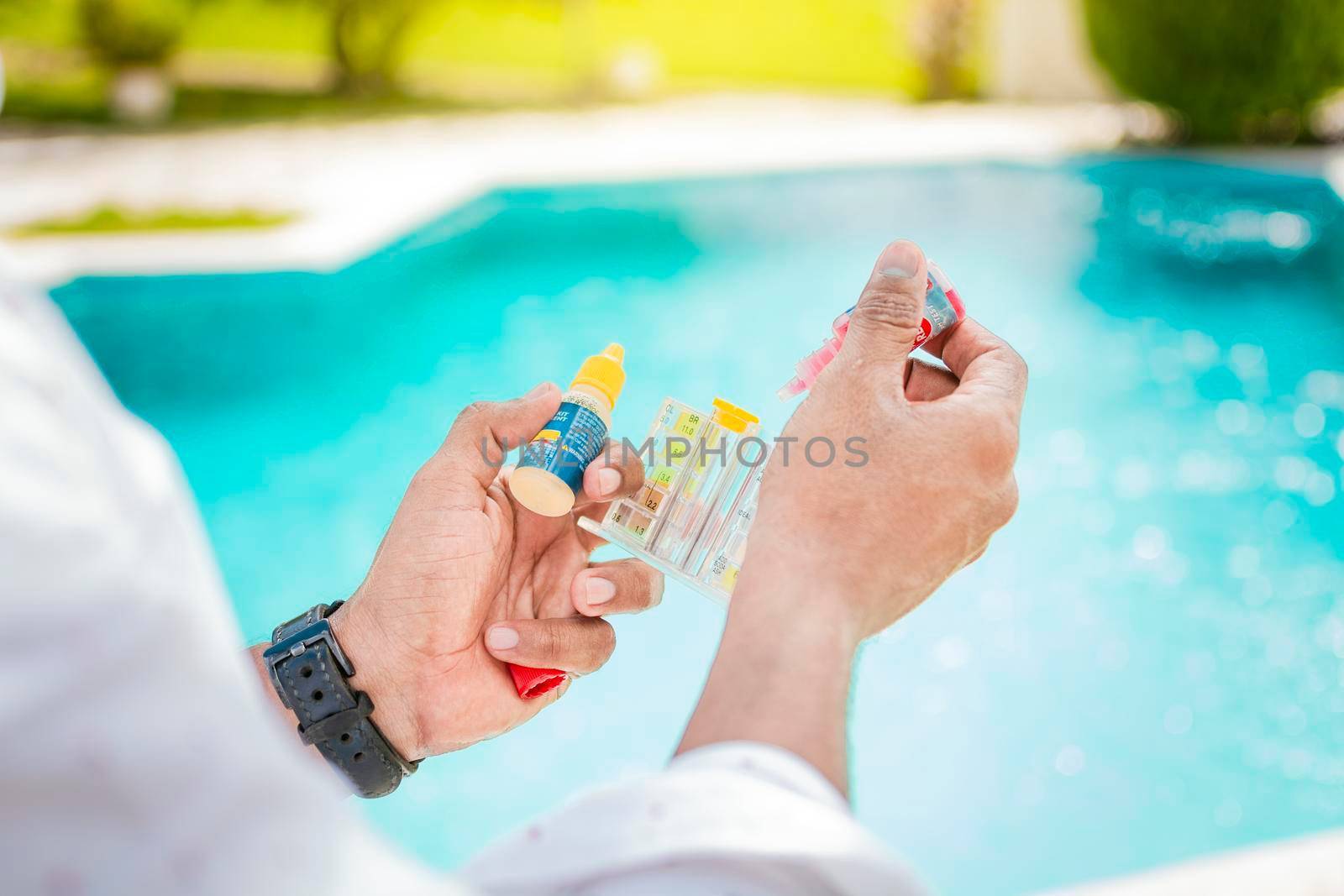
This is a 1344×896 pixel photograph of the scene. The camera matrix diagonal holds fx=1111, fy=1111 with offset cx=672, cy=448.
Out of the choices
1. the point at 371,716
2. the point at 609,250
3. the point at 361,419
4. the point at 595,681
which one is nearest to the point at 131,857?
the point at 371,716

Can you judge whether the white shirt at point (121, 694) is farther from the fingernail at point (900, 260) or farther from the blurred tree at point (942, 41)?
the blurred tree at point (942, 41)

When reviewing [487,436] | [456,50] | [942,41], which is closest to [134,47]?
[456,50]

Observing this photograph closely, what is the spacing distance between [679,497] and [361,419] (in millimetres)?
3208

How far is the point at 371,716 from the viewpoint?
41.1 inches

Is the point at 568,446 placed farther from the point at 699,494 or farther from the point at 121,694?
the point at 121,694

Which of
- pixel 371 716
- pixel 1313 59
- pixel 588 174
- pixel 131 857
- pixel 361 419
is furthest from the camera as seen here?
pixel 1313 59

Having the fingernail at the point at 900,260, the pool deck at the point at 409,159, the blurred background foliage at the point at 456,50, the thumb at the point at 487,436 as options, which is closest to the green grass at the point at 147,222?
the pool deck at the point at 409,159

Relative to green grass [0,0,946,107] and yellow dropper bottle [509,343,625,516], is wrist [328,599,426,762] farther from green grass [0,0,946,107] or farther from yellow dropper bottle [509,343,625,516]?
green grass [0,0,946,107]

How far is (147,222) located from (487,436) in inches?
182

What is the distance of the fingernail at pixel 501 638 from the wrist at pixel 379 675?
9 cm

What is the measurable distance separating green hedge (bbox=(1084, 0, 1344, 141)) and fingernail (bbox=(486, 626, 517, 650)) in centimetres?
815

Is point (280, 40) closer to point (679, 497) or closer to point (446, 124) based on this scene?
point (446, 124)

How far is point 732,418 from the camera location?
41.9 inches

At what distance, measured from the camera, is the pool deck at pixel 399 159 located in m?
4.79
